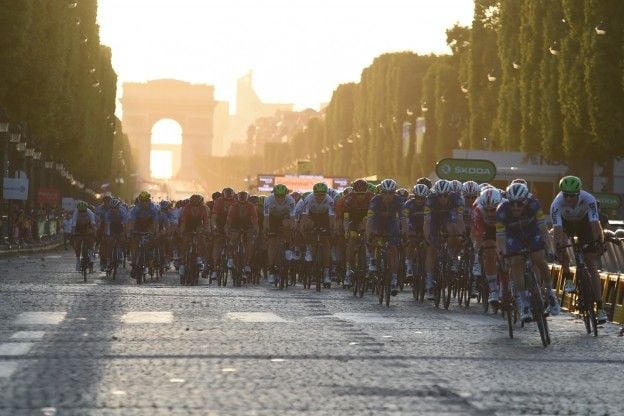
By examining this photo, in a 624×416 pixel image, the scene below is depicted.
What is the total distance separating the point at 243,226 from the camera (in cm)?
2892

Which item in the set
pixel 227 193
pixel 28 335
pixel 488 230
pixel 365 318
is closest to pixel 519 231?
pixel 365 318

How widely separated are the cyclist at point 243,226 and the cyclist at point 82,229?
3.67 m

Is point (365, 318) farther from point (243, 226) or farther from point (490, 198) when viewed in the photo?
point (243, 226)

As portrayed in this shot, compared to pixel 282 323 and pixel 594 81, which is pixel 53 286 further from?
pixel 594 81

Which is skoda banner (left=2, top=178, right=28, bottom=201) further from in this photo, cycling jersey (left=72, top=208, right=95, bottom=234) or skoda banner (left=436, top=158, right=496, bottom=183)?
cycling jersey (left=72, top=208, right=95, bottom=234)

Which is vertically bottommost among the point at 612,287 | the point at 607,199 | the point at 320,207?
the point at 612,287

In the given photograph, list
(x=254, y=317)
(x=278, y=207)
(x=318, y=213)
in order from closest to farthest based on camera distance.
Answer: (x=254, y=317) < (x=318, y=213) < (x=278, y=207)

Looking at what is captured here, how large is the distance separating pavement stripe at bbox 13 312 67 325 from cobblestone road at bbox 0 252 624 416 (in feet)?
0.06

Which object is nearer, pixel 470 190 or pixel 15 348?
pixel 15 348

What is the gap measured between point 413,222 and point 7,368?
484 inches

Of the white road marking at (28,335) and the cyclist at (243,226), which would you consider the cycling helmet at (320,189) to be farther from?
the white road marking at (28,335)

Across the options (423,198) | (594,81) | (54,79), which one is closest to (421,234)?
(423,198)

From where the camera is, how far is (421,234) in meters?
23.2

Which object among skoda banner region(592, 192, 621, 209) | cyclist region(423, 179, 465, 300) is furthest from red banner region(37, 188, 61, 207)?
cyclist region(423, 179, 465, 300)
